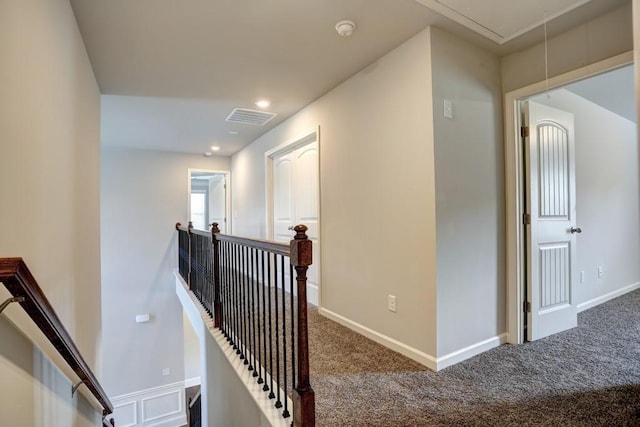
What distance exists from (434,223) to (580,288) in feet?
8.20

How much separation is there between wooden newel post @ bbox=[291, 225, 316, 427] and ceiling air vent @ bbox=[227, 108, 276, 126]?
2.72 m

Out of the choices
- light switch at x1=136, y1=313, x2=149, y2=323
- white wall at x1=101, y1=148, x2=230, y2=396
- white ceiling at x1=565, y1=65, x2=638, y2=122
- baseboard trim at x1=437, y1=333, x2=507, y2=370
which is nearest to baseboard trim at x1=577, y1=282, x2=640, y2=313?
baseboard trim at x1=437, y1=333, x2=507, y2=370

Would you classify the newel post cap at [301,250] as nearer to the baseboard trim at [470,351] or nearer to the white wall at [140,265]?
the baseboard trim at [470,351]

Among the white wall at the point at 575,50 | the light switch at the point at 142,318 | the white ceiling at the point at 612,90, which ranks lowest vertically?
the light switch at the point at 142,318

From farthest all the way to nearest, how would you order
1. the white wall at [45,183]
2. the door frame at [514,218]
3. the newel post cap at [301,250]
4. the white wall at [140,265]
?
1. the white wall at [140,265]
2. the door frame at [514,218]
3. the newel post cap at [301,250]
4. the white wall at [45,183]

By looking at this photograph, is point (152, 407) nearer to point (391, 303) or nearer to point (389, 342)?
point (389, 342)

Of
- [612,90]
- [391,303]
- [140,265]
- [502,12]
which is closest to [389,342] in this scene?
[391,303]

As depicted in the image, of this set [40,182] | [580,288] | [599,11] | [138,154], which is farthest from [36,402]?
[138,154]

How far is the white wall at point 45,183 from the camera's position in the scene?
3.54 ft

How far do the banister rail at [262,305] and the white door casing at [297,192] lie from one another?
2.76ft

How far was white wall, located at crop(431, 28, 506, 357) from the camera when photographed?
214 centimetres

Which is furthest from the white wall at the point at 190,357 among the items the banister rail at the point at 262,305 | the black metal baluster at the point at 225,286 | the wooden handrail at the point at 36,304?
the wooden handrail at the point at 36,304

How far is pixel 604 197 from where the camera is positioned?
3.75 m

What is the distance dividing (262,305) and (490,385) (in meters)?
1.69
